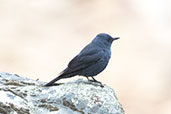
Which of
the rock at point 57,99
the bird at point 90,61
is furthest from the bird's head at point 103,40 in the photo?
the rock at point 57,99

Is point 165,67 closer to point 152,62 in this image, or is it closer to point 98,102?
point 152,62

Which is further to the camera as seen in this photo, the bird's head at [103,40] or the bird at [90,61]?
the bird's head at [103,40]

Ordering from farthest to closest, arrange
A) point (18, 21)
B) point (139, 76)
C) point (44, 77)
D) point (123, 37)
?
→ point (18, 21) → point (123, 37) → point (139, 76) → point (44, 77)

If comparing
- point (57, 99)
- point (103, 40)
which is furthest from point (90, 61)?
point (57, 99)

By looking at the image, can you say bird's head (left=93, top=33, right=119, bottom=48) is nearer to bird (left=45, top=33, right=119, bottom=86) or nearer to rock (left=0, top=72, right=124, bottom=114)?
bird (left=45, top=33, right=119, bottom=86)

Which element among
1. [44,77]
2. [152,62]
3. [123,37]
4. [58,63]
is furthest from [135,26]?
[44,77]

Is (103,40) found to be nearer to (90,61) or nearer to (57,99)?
(90,61)

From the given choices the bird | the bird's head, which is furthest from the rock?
the bird's head

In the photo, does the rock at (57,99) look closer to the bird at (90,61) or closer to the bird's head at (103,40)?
the bird at (90,61)
